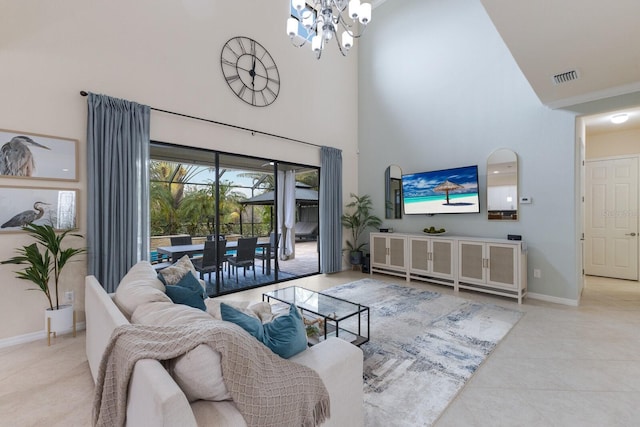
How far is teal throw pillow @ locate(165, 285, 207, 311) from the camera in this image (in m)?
2.01

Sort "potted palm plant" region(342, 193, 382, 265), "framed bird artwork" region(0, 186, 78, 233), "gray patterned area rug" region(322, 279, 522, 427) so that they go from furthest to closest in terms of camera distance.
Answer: "potted palm plant" region(342, 193, 382, 265), "framed bird artwork" region(0, 186, 78, 233), "gray patterned area rug" region(322, 279, 522, 427)

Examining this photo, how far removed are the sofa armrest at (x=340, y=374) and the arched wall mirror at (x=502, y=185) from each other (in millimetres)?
3937

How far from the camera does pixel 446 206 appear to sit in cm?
496

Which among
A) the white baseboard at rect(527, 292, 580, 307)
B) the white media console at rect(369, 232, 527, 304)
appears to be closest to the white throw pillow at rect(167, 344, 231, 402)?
the white media console at rect(369, 232, 527, 304)

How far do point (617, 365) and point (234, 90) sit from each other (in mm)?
5233

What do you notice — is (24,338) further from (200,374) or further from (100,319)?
(200,374)

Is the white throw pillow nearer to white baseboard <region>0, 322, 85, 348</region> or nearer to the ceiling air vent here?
white baseboard <region>0, 322, 85, 348</region>

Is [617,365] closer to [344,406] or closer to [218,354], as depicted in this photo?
[344,406]

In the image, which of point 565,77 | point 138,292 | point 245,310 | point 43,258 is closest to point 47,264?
point 43,258

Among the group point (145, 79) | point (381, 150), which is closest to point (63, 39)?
point (145, 79)

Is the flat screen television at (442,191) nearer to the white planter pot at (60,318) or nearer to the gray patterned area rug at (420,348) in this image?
the gray patterned area rug at (420,348)

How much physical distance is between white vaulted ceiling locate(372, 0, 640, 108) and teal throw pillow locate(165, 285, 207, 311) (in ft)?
10.1

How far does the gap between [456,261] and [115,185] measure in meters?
4.69

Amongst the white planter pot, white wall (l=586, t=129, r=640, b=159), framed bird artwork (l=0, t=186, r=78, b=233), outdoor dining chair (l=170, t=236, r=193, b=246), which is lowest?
the white planter pot
